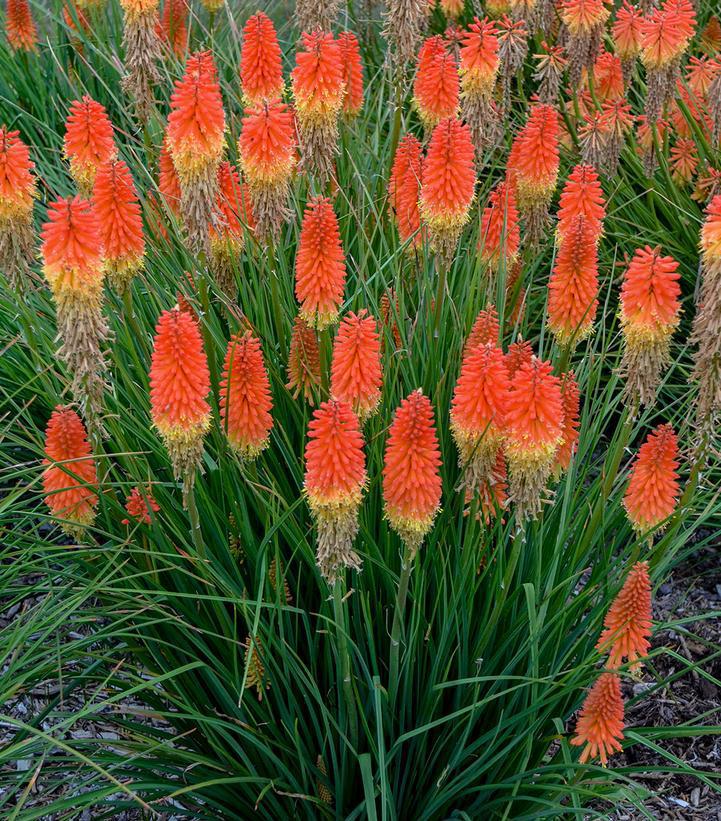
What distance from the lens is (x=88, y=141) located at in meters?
3.13

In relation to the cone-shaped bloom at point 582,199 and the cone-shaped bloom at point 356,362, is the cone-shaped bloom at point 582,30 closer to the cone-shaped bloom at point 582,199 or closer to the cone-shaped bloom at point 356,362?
the cone-shaped bloom at point 582,199

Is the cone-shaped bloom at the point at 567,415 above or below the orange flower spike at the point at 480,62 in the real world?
below

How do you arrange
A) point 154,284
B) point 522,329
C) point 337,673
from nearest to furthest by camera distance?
1. point 337,673
2. point 154,284
3. point 522,329

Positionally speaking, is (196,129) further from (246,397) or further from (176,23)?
(176,23)

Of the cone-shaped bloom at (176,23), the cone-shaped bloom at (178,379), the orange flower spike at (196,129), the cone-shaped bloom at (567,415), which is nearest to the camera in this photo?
the cone-shaped bloom at (178,379)

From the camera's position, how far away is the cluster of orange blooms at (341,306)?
249cm

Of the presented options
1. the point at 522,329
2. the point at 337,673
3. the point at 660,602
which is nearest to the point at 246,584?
the point at 337,673

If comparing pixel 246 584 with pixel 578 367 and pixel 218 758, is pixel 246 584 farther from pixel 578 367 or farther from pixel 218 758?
pixel 578 367

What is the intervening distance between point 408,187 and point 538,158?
452 millimetres

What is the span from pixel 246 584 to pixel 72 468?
0.64 m

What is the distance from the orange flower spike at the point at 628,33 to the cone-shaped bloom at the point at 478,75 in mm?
1149

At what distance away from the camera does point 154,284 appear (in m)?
3.83

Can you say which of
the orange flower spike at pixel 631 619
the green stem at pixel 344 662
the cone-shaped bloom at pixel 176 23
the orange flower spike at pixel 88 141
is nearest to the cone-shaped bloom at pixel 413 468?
the green stem at pixel 344 662

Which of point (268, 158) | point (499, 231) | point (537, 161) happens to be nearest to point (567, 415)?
point (499, 231)
